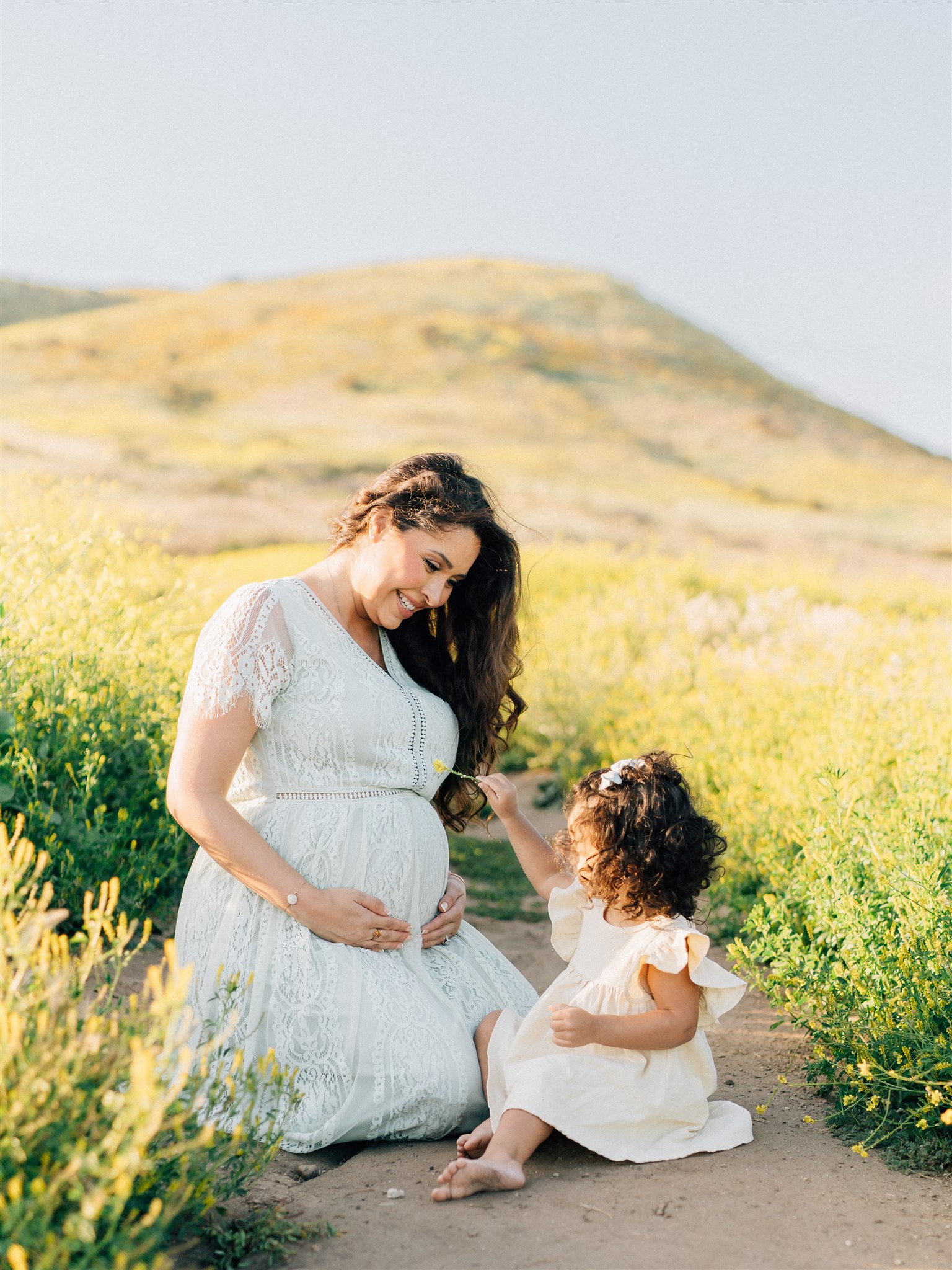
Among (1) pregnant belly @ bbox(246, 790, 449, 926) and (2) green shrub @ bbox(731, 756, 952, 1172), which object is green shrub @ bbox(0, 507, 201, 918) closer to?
(1) pregnant belly @ bbox(246, 790, 449, 926)

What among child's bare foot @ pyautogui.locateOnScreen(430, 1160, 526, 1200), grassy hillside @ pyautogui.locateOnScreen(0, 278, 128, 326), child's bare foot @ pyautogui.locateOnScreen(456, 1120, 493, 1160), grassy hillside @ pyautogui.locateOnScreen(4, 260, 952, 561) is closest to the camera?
child's bare foot @ pyautogui.locateOnScreen(430, 1160, 526, 1200)

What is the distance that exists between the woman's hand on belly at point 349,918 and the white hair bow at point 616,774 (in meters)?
0.62

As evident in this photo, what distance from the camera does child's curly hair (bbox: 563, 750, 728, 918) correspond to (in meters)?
2.56

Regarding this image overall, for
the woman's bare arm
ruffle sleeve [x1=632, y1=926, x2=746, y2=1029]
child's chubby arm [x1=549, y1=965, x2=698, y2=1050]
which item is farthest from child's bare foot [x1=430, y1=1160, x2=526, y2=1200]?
the woman's bare arm

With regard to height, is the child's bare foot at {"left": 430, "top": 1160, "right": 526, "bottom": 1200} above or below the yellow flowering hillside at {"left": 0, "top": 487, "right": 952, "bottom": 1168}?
below

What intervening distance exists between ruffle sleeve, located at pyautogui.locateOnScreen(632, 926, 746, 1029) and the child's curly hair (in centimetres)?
10

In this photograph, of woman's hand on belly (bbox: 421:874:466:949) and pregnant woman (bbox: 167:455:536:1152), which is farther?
woman's hand on belly (bbox: 421:874:466:949)

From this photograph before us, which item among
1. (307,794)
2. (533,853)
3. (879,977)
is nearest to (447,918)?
(533,853)

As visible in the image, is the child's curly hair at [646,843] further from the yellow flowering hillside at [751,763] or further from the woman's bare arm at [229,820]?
the woman's bare arm at [229,820]

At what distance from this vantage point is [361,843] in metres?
2.75

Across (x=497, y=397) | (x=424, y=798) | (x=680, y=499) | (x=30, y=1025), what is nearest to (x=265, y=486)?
(x=497, y=397)

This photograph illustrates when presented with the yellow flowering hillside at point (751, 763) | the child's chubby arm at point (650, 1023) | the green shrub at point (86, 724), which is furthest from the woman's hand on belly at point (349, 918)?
the green shrub at point (86, 724)

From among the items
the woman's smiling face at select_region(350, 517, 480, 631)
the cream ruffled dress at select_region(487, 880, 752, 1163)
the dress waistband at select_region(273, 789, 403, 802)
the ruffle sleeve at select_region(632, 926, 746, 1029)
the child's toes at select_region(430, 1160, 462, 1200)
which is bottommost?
the child's toes at select_region(430, 1160, 462, 1200)

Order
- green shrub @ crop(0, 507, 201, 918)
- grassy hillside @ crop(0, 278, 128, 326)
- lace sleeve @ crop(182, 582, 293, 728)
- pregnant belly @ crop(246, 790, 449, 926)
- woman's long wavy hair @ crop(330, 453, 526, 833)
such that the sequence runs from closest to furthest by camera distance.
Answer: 1. lace sleeve @ crop(182, 582, 293, 728)
2. pregnant belly @ crop(246, 790, 449, 926)
3. woman's long wavy hair @ crop(330, 453, 526, 833)
4. green shrub @ crop(0, 507, 201, 918)
5. grassy hillside @ crop(0, 278, 128, 326)
